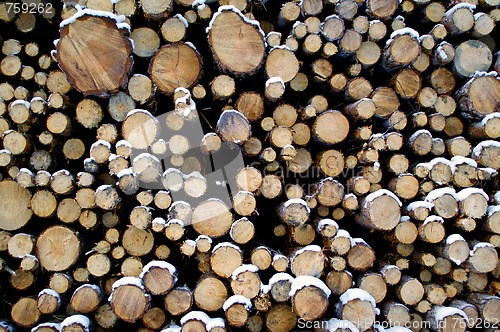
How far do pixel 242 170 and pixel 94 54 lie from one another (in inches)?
46.8

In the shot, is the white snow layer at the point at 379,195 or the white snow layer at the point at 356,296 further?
the white snow layer at the point at 379,195

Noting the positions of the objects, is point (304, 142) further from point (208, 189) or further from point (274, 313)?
point (274, 313)

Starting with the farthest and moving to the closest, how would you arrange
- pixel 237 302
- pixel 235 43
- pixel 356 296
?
1. pixel 235 43
2. pixel 356 296
3. pixel 237 302

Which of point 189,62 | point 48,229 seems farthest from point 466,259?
point 48,229

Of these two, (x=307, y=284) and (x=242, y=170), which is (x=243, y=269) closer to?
(x=307, y=284)

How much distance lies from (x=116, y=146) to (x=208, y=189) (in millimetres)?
665

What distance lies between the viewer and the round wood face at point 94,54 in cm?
261

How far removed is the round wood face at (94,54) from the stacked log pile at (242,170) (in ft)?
0.04

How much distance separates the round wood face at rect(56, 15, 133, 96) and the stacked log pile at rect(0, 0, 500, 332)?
13mm

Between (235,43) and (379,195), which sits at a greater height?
(235,43)

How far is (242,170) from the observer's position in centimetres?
269

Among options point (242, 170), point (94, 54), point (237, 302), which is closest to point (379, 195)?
point (242, 170)

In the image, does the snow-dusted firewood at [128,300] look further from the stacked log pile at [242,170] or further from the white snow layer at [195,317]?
the white snow layer at [195,317]

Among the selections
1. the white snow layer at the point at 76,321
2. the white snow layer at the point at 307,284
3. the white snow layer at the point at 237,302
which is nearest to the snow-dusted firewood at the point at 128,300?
the white snow layer at the point at 76,321
